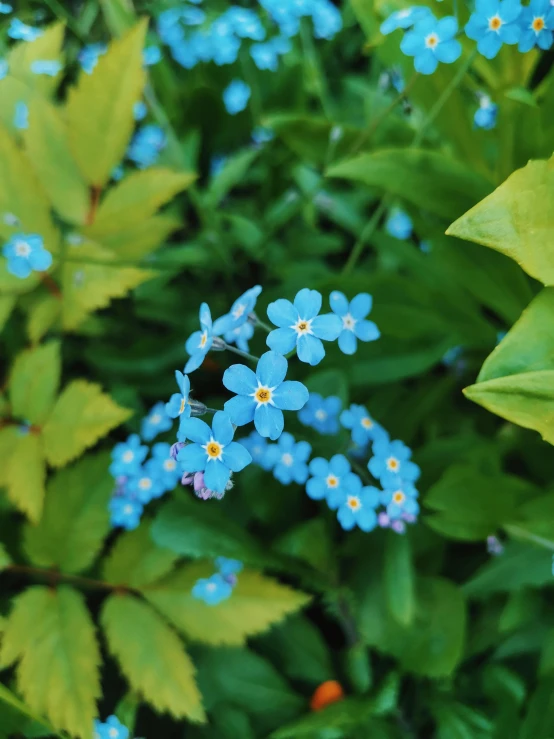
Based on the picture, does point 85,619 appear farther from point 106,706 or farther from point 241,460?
point 241,460

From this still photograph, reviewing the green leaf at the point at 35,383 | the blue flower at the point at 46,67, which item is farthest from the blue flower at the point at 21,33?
the green leaf at the point at 35,383

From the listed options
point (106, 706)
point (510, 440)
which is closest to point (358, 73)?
point (510, 440)

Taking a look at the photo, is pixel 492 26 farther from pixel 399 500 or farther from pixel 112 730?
pixel 112 730

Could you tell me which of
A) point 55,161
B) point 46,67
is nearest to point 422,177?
point 55,161

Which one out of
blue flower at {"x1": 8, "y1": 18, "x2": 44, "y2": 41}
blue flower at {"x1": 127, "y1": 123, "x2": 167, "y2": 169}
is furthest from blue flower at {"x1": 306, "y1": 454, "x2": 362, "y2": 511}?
blue flower at {"x1": 8, "y1": 18, "x2": 44, "y2": 41}

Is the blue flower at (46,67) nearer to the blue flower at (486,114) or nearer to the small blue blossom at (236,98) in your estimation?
the small blue blossom at (236,98)
